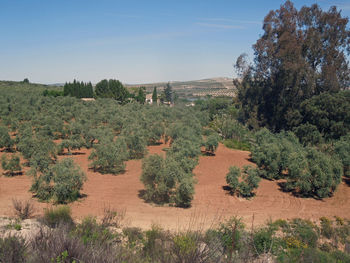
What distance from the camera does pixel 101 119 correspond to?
98.8 feet

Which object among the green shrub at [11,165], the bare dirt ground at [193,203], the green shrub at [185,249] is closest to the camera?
the green shrub at [185,249]

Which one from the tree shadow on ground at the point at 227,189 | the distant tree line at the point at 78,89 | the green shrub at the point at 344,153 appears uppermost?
the distant tree line at the point at 78,89

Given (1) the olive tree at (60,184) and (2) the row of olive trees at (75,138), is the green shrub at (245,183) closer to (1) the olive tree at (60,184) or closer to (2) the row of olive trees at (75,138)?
(2) the row of olive trees at (75,138)

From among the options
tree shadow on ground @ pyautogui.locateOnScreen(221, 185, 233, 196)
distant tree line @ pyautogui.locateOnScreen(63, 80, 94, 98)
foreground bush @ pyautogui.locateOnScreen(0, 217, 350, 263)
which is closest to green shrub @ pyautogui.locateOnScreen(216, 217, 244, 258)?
foreground bush @ pyautogui.locateOnScreen(0, 217, 350, 263)

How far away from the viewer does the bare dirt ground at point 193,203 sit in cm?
1052

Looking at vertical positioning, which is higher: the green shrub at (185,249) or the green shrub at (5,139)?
the green shrub at (185,249)

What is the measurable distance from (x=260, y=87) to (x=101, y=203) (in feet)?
Answer: 91.3

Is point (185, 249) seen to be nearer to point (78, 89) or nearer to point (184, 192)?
point (184, 192)

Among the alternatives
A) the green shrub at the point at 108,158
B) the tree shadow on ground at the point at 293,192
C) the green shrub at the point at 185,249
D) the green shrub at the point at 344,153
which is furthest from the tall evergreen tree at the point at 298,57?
the green shrub at the point at 185,249

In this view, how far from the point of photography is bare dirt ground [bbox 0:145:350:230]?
10516 millimetres

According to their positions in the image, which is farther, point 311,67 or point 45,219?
point 311,67

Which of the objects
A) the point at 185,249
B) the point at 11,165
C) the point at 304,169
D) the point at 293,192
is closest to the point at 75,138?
the point at 11,165

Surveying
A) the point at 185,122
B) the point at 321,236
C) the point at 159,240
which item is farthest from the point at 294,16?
the point at 159,240

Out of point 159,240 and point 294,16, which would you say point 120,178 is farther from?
point 294,16
